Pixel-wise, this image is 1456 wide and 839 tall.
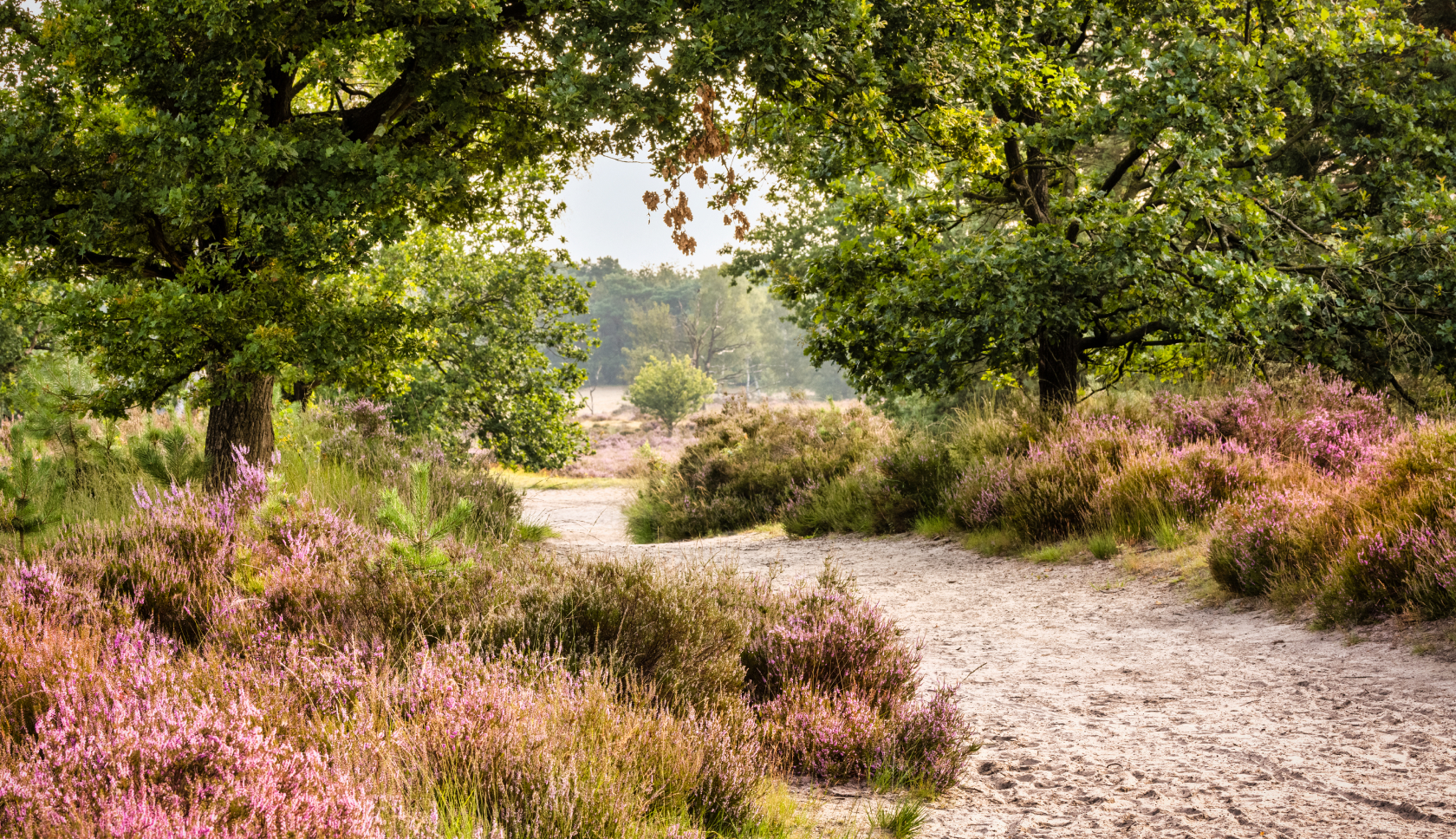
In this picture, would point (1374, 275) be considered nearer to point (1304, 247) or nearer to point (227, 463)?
point (1304, 247)

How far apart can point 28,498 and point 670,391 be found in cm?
4591

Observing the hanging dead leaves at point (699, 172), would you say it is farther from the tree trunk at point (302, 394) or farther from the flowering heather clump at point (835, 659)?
the tree trunk at point (302, 394)

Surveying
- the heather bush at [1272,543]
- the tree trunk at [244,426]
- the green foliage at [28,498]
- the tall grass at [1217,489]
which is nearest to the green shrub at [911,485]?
the tall grass at [1217,489]

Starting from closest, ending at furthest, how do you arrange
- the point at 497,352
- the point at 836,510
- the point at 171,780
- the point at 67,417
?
the point at 171,780 → the point at 67,417 → the point at 836,510 → the point at 497,352

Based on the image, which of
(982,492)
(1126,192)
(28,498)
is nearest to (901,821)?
(28,498)

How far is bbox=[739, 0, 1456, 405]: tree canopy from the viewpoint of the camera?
8.20 meters

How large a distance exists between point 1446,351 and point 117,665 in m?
12.0

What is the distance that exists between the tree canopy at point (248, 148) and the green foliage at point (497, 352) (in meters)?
7.63

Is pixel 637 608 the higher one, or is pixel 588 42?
pixel 588 42

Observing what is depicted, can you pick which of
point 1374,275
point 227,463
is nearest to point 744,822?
point 227,463

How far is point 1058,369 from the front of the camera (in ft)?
36.7

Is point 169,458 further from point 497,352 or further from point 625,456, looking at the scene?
point 625,456

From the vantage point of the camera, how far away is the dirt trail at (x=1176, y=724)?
297 cm

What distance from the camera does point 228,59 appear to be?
7.54 metres
